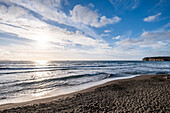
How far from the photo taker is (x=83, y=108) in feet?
16.3

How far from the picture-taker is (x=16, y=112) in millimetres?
Answer: 4805

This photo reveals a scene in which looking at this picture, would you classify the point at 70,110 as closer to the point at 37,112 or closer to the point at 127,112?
the point at 37,112

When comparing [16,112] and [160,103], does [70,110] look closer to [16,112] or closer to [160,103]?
[16,112]

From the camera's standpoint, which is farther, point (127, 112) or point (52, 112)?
point (52, 112)

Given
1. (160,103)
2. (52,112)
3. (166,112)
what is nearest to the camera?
(166,112)

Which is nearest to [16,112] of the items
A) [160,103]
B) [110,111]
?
[110,111]

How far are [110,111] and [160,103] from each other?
10.8ft

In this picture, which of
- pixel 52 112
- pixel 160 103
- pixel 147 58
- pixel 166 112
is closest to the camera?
pixel 166 112

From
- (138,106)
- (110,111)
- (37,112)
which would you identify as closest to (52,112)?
(37,112)

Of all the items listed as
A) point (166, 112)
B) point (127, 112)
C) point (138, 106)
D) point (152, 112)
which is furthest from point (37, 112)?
point (166, 112)

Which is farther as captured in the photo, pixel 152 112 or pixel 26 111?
pixel 26 111

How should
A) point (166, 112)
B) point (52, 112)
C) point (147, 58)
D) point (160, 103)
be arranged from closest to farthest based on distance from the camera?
point (166, 112) < point (52, 112) < point (160, 103) < point (147, 58)

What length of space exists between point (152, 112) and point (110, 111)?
80.7 inches

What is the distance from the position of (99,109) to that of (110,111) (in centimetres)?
61
